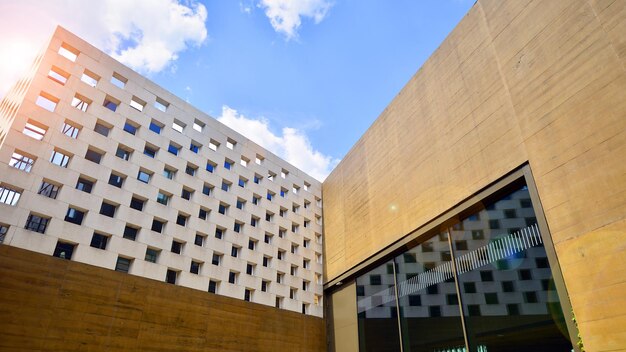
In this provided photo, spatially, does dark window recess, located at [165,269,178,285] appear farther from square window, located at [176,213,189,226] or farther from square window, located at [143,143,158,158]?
square window, located at [143,143,158,158]

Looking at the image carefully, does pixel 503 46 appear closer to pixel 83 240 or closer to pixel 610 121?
pixel 610 121

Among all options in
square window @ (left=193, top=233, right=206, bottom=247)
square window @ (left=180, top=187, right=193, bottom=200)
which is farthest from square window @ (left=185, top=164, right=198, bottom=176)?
square window @ (left=193, top=233, right=206, bottom=247)

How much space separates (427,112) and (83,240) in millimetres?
15290

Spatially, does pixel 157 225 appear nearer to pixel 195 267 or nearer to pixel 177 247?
pixel 177 247

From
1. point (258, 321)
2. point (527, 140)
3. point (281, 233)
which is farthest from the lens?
point (281, 233)

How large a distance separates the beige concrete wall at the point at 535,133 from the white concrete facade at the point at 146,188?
6.47 metres

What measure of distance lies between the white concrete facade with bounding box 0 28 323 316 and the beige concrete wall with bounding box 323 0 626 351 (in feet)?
21.2

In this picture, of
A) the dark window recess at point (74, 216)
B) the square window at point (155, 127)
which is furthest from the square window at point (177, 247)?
the square window at point (155, 127)

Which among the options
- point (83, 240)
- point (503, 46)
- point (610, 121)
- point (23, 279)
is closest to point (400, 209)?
point (503, 46)

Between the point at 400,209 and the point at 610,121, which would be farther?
the point at 400,209

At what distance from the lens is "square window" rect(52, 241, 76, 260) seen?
15.4 metres

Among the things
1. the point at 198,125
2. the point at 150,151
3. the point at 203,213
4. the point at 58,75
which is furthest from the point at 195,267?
the point at 58,75

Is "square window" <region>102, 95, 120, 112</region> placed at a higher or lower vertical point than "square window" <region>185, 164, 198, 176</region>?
higher

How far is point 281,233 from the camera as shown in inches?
980
